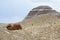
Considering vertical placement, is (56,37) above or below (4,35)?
below

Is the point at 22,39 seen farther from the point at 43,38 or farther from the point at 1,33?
the point at 43,38

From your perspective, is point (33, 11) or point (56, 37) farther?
point (33, 11)

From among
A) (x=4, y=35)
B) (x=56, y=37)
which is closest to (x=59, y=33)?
(x=56, y=37)

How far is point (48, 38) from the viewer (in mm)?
25391

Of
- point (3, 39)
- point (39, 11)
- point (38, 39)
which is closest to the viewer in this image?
point (3, 39)

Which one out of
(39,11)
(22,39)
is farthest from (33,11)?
(22,39)

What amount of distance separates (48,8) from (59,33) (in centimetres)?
5946

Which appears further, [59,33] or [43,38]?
[59,33]

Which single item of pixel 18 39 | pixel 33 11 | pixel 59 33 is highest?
pixel 18 39

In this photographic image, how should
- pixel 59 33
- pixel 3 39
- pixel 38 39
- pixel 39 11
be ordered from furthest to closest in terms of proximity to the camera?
pixel 39 11
pixel 59 33
pixel 38 39
pixel 3 39

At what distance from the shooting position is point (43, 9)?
85.1 m

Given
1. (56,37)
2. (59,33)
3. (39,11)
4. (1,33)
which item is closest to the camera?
(1,33)

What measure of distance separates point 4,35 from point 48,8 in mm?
70478

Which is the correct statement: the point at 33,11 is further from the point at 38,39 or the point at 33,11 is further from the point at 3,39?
the point at 3,39
